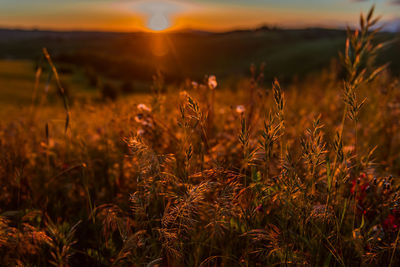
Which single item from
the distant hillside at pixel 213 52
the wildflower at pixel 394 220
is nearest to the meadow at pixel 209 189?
the wildflower at pixel 394 220

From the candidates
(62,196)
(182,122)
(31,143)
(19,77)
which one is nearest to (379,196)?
(182,122)

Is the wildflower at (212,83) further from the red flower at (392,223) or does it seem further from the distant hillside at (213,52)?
the distant hillside at (213,52)

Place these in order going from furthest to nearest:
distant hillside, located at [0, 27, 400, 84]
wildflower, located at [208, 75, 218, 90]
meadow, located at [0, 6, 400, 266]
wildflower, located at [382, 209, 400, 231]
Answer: distant hillside, located at [0, 27, 400, 84] → wildflower, located at [208, 75, 218, 90] → wildflower, located at [382, 209, 400, 231] → meadow, located at [0, 6, 400, 266]

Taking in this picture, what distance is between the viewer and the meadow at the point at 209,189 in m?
1.42

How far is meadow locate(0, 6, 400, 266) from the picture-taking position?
142cm

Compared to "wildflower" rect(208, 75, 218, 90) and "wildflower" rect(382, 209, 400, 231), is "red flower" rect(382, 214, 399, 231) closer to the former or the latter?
"wildflower" rect(382, 209, 400, 231)

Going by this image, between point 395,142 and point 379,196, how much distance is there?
197cm

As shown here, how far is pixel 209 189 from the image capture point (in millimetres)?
1481

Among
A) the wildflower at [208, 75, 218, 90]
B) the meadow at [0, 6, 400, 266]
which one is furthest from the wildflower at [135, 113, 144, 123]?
the wildflower at [208, 75, 218, 90]

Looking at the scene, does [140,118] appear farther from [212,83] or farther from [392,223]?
[392,223]

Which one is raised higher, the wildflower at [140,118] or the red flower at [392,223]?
the wildflower at [140,118]

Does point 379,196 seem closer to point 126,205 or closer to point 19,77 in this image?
point 126,205

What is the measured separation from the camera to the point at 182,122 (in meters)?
1.37

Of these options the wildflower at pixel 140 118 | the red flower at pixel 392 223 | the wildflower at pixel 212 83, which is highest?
the wildflower at pixel 212 83
